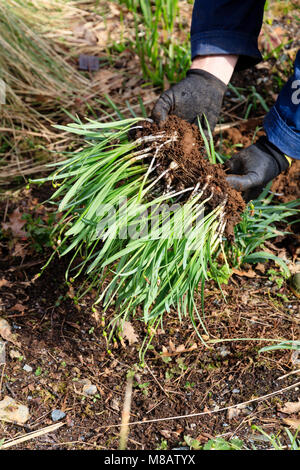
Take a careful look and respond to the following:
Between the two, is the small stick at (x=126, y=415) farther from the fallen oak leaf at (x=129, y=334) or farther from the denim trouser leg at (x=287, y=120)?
the denim trouser leg at (x=287, y=120)

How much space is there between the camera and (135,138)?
1.89 metres

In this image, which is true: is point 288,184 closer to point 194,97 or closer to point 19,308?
point 194,97

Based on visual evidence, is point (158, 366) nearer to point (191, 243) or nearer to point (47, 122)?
point (191, 243)

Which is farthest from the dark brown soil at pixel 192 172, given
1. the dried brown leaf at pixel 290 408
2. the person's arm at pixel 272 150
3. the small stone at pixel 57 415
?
the small stone at pixel 57 415

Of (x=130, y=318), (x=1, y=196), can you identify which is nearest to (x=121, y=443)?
(x=130, y=318)

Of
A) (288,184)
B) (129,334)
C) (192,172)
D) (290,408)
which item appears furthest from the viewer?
(288,184)

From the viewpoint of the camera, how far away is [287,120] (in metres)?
2.04

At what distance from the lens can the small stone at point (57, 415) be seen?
167 cm

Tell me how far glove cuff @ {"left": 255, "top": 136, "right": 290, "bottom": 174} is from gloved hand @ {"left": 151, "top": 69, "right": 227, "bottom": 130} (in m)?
0.25

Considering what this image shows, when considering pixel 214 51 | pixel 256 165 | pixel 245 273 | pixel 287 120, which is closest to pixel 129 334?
pixel 245 273

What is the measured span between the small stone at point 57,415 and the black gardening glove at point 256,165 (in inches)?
43.7

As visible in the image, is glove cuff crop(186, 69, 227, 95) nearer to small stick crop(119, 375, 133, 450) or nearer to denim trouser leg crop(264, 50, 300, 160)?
denim trouser leg crop(264, 50, 300, 160)

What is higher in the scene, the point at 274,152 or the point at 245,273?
the point at 274,152

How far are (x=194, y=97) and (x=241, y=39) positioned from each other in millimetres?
383
